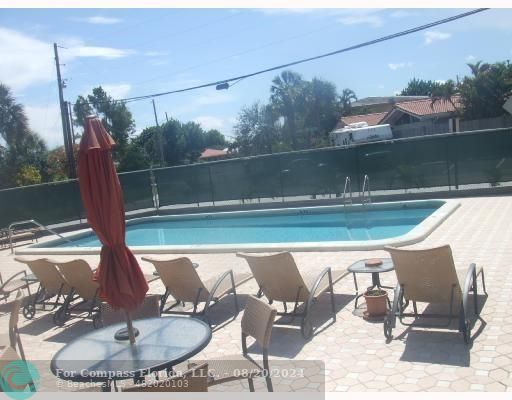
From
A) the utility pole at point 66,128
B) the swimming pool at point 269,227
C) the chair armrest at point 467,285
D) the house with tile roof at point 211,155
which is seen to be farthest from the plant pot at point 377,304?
the house with tile roof at point 211,155

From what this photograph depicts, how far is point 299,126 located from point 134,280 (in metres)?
50.1

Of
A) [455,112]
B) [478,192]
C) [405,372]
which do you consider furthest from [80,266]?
[455,112]

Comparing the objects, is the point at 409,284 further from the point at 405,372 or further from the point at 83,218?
the point at 83,218

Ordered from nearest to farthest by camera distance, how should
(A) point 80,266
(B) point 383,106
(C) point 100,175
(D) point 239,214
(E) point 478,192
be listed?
1. (C) point 100,175
2. (A) point 80,266
3. (E) point 478,192
4. (D) point 239,214
5. (B) point 383,106

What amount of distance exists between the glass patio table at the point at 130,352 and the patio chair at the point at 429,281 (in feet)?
7.08

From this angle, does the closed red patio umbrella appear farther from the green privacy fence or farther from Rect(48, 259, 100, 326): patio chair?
the green privacy fence

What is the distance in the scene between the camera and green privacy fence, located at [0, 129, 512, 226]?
1677cm

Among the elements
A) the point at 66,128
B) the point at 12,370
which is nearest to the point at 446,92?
the point at 66,128

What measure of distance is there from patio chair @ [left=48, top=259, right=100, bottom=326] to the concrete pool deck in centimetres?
17

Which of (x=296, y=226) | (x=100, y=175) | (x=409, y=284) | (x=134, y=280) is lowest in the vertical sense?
(x=296, y=226)

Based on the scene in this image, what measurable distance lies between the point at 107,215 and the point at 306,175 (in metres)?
15.5

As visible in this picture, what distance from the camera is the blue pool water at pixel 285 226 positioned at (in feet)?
47.7

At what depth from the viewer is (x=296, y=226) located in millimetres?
16406

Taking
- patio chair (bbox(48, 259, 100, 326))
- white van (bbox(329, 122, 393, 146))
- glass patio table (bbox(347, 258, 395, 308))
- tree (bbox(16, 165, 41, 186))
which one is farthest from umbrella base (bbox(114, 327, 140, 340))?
white van (bbox(329, 122, 393, 146))
